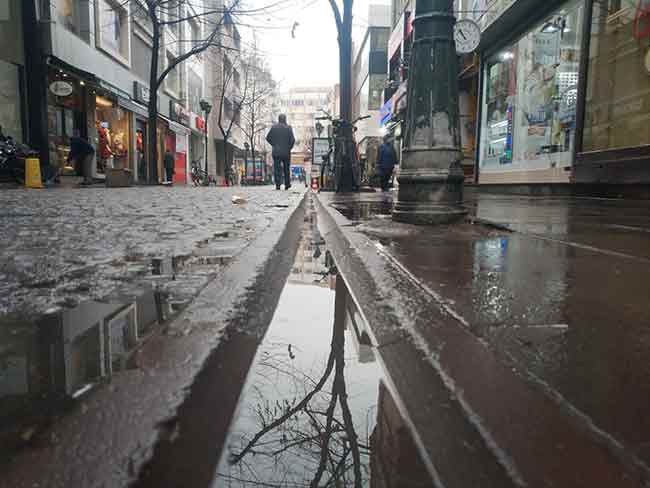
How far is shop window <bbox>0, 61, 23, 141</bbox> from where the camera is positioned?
15164 millimetres

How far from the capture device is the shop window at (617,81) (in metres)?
8.12

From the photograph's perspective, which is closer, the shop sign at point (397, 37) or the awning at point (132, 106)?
the awning at point (132, 106)

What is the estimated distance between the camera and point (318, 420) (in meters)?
0.89

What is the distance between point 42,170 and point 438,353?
1713 centimetres

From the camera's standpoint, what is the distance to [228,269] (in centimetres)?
195

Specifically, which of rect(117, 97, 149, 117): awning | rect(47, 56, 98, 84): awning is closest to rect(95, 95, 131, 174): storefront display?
rect(117, 97, 149, 117): awning

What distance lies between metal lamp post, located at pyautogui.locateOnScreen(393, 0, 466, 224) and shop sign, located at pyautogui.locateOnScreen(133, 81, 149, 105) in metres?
22.7

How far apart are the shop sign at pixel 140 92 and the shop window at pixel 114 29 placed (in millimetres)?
1256

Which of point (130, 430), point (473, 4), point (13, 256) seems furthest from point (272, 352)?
point (473, 4)

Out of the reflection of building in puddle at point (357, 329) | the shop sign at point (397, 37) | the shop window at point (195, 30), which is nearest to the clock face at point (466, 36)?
the reflection of building in puddle at point (357, 329)

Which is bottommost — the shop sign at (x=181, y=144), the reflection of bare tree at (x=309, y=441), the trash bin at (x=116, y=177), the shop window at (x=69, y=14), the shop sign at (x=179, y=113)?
the reflection of bare tree at (x=309, y=441)

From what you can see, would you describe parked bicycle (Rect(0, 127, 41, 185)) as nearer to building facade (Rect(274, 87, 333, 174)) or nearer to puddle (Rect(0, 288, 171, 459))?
puddle (Rect(0, 288, 171, 459))

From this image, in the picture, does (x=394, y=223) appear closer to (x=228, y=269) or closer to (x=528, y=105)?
(x=228, y=269)

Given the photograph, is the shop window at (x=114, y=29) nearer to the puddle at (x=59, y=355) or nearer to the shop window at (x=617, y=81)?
the shop window at (x=617, y=81)
